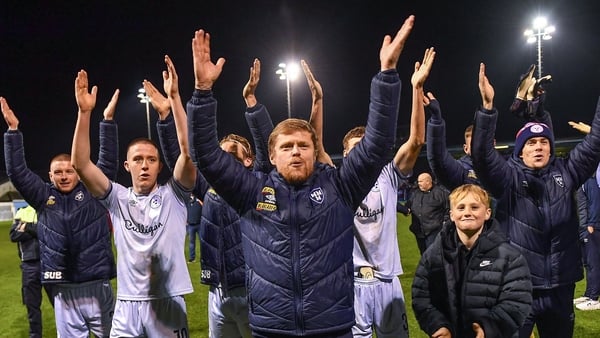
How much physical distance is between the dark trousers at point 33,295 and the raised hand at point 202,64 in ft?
15.3

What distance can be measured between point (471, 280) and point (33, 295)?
16.9ft

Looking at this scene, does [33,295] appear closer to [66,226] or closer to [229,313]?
[66,226]

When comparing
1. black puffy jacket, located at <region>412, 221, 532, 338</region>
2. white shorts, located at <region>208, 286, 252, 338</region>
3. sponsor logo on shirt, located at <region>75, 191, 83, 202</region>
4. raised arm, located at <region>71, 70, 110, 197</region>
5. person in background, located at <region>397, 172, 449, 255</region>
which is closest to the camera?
black puffy jacket, located at <region>412, 221, 532, 338</region>

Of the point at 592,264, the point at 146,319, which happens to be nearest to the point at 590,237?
the point at 592,264

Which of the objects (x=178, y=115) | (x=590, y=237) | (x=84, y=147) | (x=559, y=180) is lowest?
(x=590, y=237)

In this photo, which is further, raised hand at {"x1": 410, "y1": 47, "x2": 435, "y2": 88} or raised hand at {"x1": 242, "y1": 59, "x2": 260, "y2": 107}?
raised hand at {"x1": 242, "y1": 59, "x2": 260, "y2": 107}

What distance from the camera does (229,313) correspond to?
4.30 m

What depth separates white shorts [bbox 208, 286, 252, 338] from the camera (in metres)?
4.23

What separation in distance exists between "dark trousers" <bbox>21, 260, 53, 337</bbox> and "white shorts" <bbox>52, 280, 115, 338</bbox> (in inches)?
61.6

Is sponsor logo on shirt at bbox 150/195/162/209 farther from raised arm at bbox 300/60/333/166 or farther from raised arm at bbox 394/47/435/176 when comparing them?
raised arm at bbox 394/47/435/176

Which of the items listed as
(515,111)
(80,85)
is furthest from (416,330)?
(80,85)

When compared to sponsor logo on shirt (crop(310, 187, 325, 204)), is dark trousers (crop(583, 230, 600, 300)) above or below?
below

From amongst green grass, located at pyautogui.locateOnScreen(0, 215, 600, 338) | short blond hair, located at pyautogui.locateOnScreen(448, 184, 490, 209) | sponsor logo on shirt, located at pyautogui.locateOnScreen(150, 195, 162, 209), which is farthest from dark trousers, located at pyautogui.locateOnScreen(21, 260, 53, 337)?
short blond hair, located at pyautogui.locateOnScreen(448, 184, 490, 209)

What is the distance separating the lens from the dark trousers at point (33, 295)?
593 centimetres
